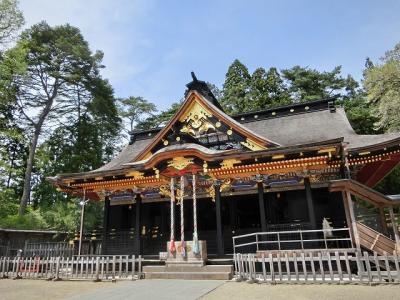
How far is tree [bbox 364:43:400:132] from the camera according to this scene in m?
23.8

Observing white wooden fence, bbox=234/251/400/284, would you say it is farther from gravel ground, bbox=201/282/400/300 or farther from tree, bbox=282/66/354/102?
tree, bbox=282/66/354/102

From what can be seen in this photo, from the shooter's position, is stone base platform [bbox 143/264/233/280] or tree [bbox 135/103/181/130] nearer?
A: stone base platform [bbox 143/264/233/280]

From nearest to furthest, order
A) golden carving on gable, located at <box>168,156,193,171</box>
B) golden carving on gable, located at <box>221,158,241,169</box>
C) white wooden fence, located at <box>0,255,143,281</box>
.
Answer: white wooden fence, located at <box>0,255,143,281</box> < golden carving on gable, located at <box>221,158,241,169</box> < golden carving on gable, located at <box>168,156,193,171</box>

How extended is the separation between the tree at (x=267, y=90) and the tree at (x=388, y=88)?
43.8 ft

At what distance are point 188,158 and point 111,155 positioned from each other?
2902cm

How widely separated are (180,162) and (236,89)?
31551mm

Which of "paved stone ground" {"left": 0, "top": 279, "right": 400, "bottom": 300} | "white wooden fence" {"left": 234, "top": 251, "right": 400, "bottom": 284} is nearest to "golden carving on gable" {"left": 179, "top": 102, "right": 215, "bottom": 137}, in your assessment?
"white wooden fence" {"left": 234, "top": 251, "right": 400, "bottom": 284}

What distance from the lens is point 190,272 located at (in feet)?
34.9

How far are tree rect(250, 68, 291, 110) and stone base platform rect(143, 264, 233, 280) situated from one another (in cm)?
3157

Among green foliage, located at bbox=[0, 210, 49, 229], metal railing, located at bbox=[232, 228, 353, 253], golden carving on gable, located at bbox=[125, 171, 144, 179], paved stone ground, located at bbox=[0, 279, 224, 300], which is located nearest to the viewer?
paved stone ground, located at bbox=[0, 279, 224, 300]

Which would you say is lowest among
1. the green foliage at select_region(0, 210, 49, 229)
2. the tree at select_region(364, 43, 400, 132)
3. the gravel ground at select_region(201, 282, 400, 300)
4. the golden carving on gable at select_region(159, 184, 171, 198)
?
the gravel ground at select_region(201, 282, 400, 300)

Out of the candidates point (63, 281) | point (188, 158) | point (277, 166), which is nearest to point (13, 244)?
point (63, 281)

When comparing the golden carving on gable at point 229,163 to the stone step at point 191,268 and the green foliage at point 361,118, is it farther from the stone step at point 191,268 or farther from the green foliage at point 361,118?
the green foliage at point 361,118

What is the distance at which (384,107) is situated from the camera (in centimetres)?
2397
